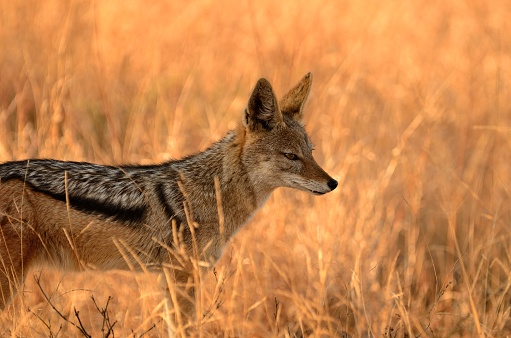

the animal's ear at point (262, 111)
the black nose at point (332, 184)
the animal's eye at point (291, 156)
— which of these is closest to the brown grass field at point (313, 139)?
the black nose at point (332, 184)

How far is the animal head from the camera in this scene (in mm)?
5488

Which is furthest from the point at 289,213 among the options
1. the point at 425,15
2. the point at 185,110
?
the point at 425,15

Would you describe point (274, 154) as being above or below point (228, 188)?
above

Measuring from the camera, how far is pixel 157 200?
17.6 feet

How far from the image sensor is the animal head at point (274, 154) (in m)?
5.49

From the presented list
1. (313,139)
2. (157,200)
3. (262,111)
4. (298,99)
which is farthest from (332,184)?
(313,139)

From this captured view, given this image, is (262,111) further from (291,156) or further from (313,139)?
(313,139)

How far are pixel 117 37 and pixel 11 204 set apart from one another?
5985 mm

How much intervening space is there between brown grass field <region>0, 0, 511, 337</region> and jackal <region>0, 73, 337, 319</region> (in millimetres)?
246

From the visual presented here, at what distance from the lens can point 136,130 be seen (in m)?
8.34

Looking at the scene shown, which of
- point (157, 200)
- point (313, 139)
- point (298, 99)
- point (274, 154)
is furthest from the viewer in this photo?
point (313, 139)

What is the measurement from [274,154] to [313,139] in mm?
3536

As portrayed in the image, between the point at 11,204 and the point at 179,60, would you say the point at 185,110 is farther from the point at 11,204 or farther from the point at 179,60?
the point at 11,204

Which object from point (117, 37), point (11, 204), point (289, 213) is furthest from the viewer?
point (117, 37)
